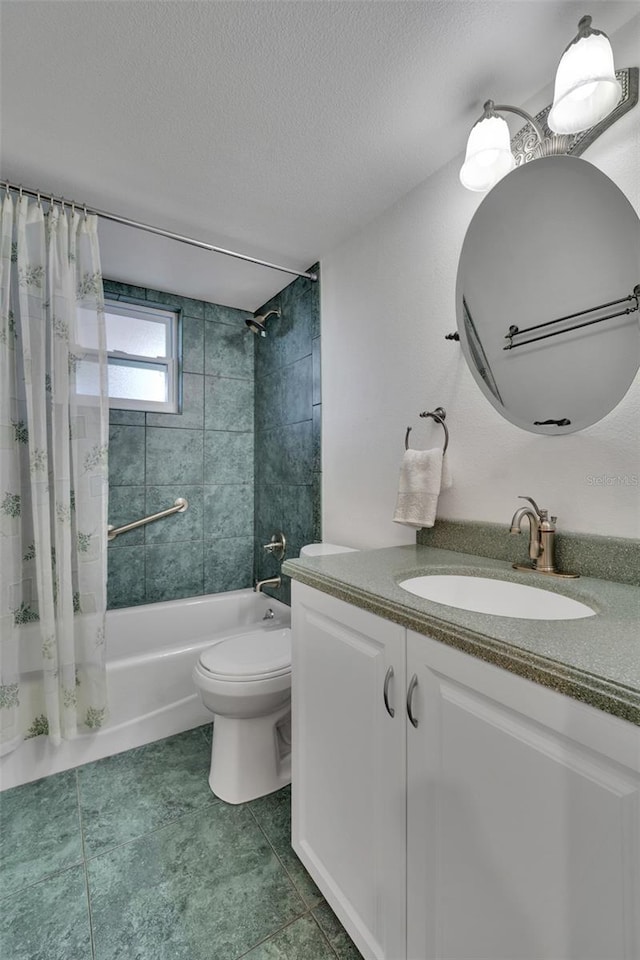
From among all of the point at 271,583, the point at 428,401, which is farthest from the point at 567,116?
the point at 271,583

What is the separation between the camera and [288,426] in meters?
2.44

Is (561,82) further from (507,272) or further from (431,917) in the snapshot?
(431,917)

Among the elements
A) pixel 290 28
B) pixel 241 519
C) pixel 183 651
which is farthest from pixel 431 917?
pixel 241 519

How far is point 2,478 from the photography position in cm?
154

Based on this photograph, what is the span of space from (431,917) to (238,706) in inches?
35.4

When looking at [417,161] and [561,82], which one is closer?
[561,82]

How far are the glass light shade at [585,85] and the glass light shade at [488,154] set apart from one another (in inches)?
6.6

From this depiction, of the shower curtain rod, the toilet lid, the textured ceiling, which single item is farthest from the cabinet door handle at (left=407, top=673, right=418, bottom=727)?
the shower curtain rod

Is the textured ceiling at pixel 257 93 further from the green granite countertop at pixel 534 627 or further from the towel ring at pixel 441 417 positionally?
the green granite countertop at pixel 534 627

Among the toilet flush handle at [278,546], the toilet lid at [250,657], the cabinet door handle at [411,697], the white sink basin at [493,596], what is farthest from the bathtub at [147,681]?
the cabinet door handle at [411,697]

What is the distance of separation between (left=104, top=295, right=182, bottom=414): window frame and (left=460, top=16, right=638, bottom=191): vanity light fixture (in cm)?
196

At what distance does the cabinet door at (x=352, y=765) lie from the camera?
85cm

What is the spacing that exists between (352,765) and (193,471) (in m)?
2.04

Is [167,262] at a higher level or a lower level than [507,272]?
higher
